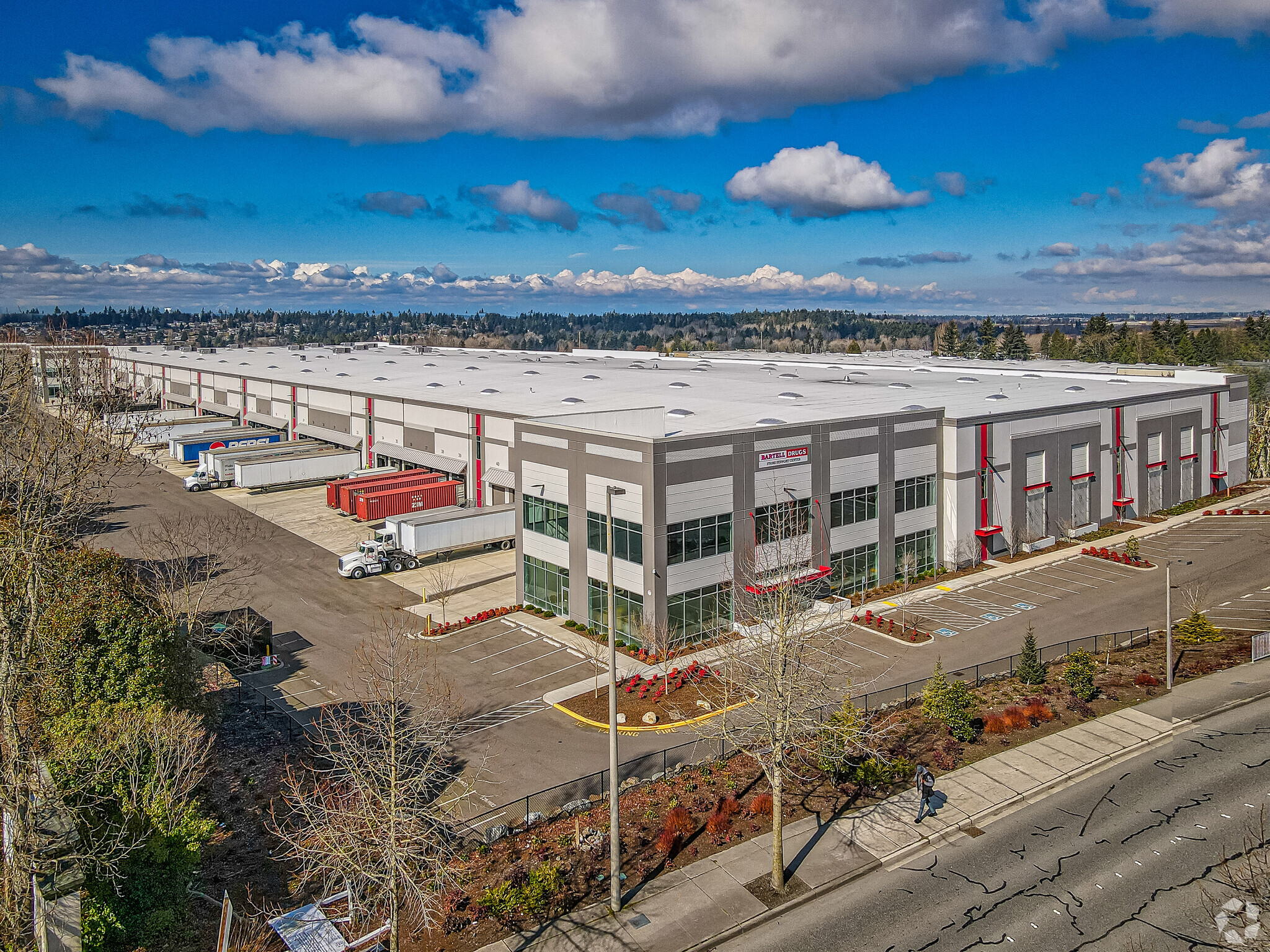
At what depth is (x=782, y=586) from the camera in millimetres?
21406

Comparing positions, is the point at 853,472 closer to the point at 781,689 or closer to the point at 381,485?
the point at 781,689

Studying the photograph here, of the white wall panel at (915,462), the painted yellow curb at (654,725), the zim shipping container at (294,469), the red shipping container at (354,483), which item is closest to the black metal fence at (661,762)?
the painted yellow curb at (654,725)

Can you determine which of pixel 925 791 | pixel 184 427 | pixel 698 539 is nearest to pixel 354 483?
pixel 698 539

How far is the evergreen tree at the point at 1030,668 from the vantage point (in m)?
31.1

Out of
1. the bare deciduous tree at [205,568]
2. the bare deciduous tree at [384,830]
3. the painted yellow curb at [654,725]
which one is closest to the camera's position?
the bare deciduous tree at [384,830]

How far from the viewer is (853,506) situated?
43094 mm

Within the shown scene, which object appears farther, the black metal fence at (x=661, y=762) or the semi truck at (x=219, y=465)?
the semi truck at (x=219, y=465)

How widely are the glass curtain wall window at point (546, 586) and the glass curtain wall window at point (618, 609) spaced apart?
6.34ft

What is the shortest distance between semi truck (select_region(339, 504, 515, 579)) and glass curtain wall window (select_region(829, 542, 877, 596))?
69.6ft

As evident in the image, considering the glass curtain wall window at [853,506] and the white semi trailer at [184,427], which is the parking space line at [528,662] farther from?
the white semi trailer at [184,427]

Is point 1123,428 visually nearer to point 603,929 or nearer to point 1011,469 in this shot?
point 1011,469

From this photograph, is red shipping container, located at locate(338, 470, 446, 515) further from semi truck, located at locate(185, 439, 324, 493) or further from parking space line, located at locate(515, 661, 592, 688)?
parking space line, located at locate(515, 661, 592, 688)

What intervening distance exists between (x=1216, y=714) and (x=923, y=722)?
10.2 metres

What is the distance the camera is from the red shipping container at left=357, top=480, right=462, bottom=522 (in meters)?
59.4
